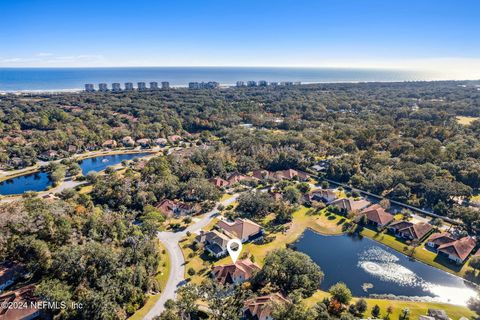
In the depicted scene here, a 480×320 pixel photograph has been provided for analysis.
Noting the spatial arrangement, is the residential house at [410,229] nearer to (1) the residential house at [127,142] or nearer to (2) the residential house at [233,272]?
(2) the residential house at [233,272]

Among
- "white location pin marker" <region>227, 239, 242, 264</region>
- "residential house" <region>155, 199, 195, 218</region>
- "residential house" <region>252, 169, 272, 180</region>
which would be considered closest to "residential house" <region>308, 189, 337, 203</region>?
"residential house" <region>252, 169, 272, 180</region>

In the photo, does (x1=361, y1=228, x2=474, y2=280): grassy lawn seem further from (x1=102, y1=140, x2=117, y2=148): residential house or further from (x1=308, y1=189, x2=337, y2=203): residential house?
(x1=102, y1=140, x2=117, y2=148): residential house

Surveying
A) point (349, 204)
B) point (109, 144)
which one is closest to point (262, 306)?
point (349, 204)

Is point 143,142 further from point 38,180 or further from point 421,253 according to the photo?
point 421,253

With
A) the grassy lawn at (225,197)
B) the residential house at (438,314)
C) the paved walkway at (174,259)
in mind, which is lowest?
the paved walkway at (174,259)

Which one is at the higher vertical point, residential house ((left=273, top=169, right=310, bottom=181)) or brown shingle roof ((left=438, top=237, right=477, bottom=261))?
residential house ((left=273, top=169, right=310, bottom=181))

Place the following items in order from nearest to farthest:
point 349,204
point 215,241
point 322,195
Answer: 1. point 215,241
2. point 349,204
3. point 322,195

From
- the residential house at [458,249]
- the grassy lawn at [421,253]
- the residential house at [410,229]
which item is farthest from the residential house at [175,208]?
the residential house at [458,249]
